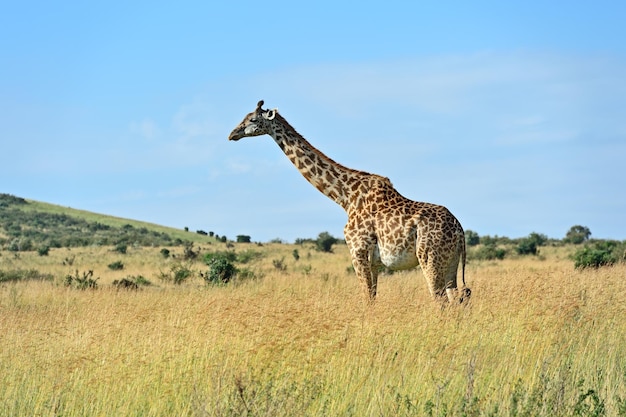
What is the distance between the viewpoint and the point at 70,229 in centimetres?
8431

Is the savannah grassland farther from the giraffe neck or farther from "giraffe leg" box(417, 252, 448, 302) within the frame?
the giraffe neck

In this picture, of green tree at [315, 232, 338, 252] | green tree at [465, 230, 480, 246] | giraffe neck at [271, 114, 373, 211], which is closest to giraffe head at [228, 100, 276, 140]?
giraffe neck at [271, 114, 373, 211]

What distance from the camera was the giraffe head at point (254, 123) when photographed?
15695 mm

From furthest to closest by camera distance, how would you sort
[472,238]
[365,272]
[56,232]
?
[56,232] → [472,238] → [365,272]

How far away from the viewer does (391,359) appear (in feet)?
33.4

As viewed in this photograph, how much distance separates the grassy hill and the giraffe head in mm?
51725

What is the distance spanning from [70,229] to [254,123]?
238 feet

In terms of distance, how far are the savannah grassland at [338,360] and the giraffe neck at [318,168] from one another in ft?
6.69

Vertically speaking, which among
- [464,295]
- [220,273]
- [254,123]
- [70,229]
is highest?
[254,123]

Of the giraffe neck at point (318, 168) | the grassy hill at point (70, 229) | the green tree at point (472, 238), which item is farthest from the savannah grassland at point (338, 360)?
the grassy hill at point (70, 229)

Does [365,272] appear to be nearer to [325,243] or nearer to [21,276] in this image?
[21,276]

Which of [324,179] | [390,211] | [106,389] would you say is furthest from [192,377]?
[324,179]

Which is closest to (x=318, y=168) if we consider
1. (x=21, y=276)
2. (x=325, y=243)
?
(x=21, y=276)

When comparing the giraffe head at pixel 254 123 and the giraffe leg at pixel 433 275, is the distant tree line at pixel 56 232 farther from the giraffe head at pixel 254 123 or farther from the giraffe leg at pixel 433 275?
the giraffe leg at pixel 433 275
